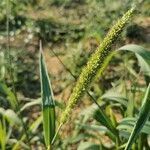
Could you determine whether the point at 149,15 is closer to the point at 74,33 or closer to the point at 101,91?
the point at 74,33

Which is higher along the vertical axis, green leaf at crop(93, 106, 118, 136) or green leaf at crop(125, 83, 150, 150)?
green leaf at crop(125, 83, 150, 150)

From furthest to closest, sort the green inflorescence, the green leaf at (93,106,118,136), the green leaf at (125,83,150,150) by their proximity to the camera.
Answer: the green leaf at (93,106,118,136) → the green leaf at (125,83,150,150) → the green inflorescence

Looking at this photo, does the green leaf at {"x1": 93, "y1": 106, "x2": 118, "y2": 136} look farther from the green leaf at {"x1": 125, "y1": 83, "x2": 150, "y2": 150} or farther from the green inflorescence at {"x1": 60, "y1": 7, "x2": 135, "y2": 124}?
the green inflorescence at {"x1": 60, "y1": 7, "x2": 135, "y2": 124}

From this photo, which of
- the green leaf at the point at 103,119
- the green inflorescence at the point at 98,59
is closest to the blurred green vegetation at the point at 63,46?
the green leaf at the point at 103,119

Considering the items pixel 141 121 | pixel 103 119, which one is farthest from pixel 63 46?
pixel 141 121

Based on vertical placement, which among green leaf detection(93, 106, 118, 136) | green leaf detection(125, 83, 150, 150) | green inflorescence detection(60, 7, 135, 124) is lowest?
green leaf detection(93, 106, 118, 136)

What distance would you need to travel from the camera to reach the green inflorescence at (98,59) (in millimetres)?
940

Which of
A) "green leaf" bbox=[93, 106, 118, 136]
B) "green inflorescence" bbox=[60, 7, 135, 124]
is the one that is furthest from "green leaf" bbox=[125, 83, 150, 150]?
"green leaf" bbox=[93, 106, 118, 136]

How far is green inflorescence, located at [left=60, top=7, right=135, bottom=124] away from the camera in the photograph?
3.09 feet

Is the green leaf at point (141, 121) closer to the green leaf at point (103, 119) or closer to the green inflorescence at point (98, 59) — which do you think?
the green inflorescence at point (98, 59)

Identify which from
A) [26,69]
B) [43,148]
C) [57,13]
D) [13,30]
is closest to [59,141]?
[43,148]

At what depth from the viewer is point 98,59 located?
0.95 m

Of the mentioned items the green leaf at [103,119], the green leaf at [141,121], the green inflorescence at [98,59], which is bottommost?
the green leaf at [103,119]

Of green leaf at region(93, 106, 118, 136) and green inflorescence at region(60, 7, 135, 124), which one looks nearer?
green inflorescence at region(60, 7, 135, 124)
